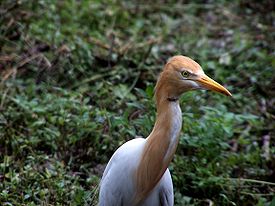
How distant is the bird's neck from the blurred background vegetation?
74 cm

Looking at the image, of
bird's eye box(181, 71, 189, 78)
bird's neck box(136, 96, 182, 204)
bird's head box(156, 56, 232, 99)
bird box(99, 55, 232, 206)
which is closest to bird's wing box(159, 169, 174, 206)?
bird box(99, 55, 232, 206)

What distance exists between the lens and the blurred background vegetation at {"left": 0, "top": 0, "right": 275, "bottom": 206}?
4.25 m

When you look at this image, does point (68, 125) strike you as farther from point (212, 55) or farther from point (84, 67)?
point (212, 55)

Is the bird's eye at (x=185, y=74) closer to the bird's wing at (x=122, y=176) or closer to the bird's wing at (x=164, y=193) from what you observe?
the bird's wing at (x=122, y=176)

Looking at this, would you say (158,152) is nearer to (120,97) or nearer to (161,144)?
(161,144)

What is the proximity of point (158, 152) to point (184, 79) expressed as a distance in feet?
1.35

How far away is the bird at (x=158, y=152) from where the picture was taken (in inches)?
118

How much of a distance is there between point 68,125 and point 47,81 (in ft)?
2.51

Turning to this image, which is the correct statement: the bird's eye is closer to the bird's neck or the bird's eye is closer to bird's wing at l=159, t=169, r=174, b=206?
the bird's neck

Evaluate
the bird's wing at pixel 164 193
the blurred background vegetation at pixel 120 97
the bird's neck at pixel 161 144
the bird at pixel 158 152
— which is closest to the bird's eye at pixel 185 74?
the bird at pixel 158 152

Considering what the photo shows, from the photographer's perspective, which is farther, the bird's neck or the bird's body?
the bird's body

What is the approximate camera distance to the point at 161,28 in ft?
22.4

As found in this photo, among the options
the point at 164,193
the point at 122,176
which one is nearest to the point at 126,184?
the point at 122,176

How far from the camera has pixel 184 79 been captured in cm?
299
